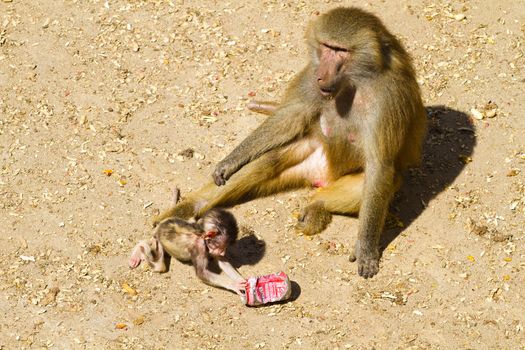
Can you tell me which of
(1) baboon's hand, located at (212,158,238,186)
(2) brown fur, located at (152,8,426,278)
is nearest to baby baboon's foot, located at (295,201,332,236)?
(2) brown fur, located at (152,8,426,278)

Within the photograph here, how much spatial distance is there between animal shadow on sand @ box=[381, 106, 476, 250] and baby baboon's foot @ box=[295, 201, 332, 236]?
1.61ft

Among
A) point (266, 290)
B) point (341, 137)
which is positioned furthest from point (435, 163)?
point (266, 290)

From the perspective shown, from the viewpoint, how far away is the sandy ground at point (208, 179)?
6527 millimetres

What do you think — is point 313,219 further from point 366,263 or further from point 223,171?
A: point 223,171

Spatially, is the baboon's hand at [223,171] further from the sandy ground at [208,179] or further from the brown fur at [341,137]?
the sandy ground at [208,179]

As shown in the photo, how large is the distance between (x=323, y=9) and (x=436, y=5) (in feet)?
3.69

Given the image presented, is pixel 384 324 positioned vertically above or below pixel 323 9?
below

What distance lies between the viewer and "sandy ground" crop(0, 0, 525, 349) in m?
6.53

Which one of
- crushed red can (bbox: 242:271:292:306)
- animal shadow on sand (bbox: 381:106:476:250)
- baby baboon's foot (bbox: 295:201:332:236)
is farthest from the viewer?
animal shadow on sand (bbox: 381:106:476:250)

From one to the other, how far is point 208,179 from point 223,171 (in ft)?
1.32

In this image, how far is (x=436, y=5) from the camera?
30.3 ft

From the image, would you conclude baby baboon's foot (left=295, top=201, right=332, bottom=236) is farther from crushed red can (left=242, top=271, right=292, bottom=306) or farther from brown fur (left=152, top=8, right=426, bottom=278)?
crushed red can (left=242, top=271, right=292, bottom=306)

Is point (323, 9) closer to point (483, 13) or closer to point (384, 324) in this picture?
point (483, 13)

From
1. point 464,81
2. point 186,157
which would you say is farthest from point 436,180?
point 186,157
